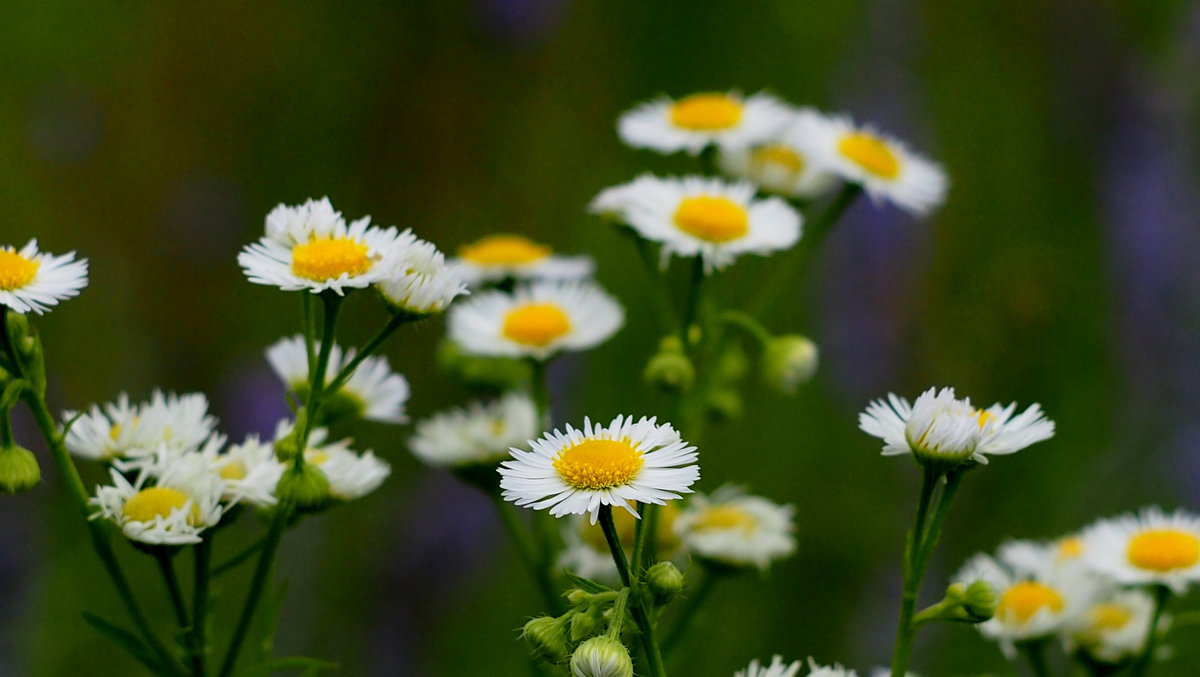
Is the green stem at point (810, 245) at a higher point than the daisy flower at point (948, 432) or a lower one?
higher

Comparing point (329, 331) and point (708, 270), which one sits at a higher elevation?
point (708, 270)

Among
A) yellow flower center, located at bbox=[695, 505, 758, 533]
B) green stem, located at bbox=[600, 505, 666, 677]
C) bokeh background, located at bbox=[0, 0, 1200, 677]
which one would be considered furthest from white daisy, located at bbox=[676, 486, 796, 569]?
bokeh background, located at bbox=[0, 0, 1200, 677]

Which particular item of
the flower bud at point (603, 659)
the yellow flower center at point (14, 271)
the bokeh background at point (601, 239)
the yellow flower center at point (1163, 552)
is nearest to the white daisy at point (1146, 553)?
the yellow flower center at point (1163, 552)

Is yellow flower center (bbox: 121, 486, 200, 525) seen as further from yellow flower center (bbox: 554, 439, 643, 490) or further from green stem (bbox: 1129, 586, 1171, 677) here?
green stem (bbox: 1129, 586, 1171, 677)

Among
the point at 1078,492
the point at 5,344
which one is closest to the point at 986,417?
the point at 5,344

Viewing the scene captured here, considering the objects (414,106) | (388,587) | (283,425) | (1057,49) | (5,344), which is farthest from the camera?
(414,106)

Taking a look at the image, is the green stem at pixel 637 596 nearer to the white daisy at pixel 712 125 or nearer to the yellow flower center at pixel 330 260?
the yellow flower center at pixel 330 260

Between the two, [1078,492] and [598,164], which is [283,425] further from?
[598,164]

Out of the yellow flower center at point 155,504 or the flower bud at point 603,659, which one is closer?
the flower bud at point 603,659
